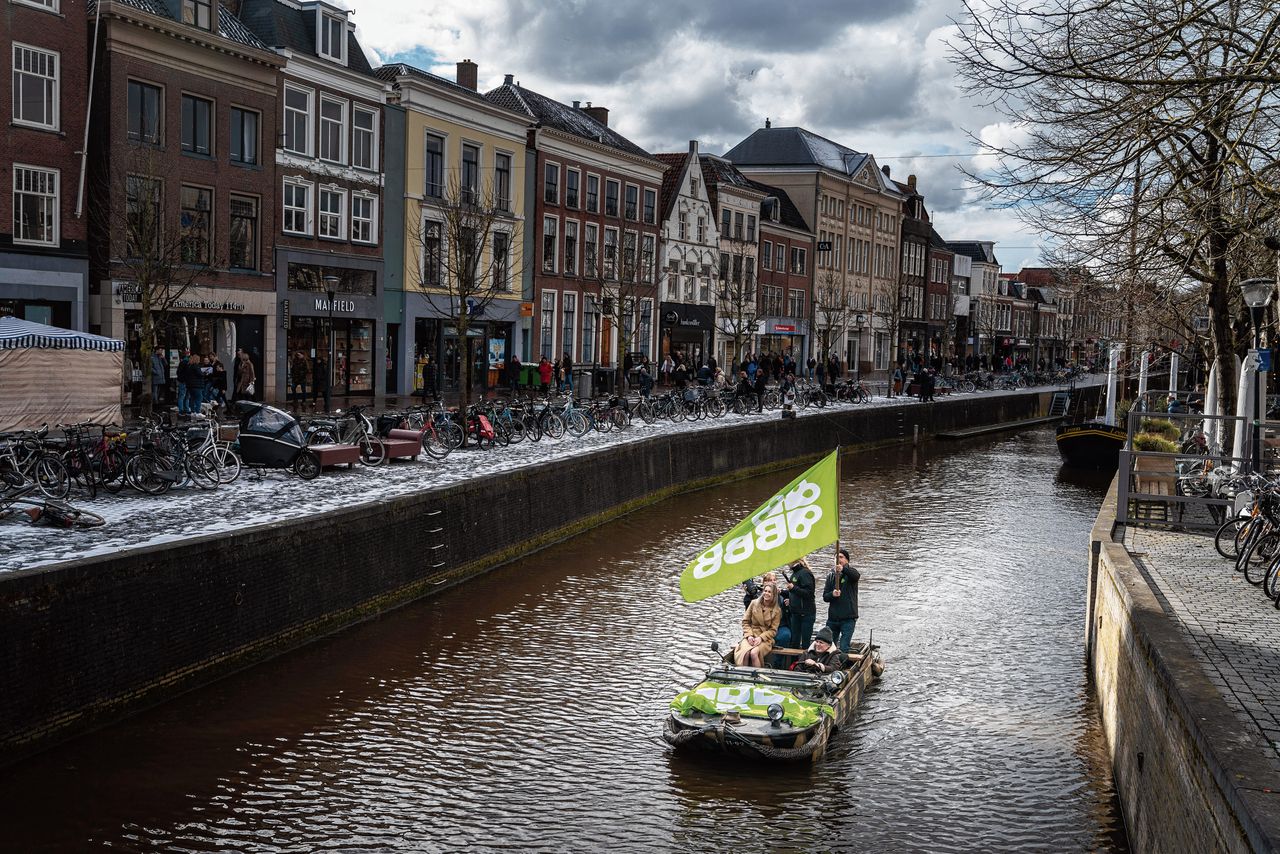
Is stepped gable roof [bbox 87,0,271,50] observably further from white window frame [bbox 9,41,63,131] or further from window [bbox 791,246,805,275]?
window [bbox 791,246,805,275]

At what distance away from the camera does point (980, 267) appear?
116 metres

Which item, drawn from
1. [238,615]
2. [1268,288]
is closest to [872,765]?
[238,615]

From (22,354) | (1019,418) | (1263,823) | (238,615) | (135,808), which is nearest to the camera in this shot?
(1263,823)

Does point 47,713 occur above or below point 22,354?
below

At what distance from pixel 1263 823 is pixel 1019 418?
192 feet

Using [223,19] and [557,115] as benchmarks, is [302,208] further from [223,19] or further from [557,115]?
[557,115]

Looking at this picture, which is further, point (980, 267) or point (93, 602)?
point (980, 267)

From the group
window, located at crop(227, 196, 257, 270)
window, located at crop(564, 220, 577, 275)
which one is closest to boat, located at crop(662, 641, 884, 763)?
window, located at crop(227, 196, 257, 270)

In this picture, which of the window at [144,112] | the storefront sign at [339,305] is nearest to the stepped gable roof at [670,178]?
the storefront sign at [339,305]

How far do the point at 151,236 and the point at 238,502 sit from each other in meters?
10.8

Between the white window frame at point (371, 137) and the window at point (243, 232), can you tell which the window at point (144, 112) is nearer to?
the window at point (243, 232)

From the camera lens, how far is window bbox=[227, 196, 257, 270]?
34.9 metres

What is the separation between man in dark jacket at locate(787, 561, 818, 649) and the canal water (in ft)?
4.06

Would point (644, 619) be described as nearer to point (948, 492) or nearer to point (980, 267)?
point (948, 492)
